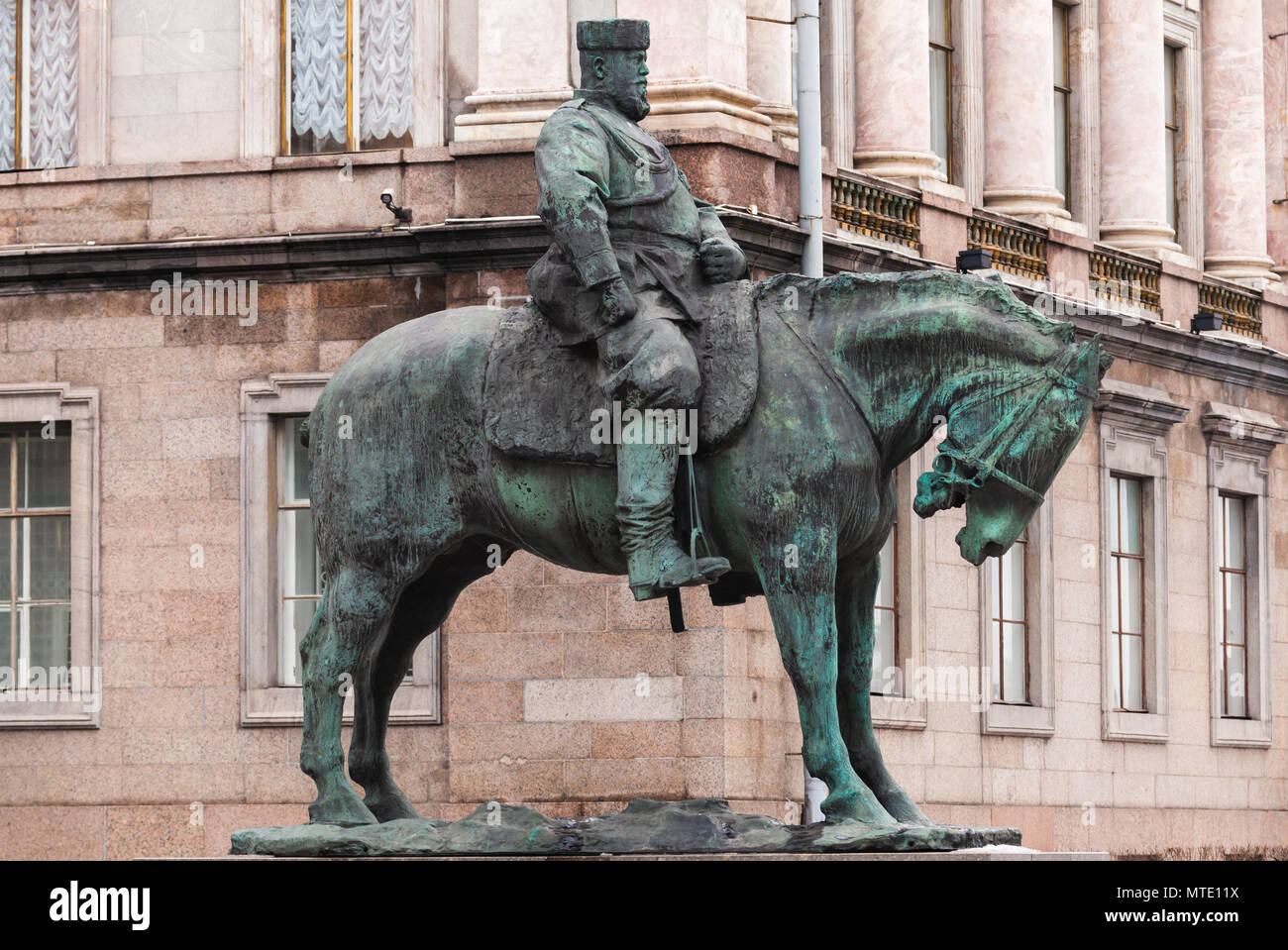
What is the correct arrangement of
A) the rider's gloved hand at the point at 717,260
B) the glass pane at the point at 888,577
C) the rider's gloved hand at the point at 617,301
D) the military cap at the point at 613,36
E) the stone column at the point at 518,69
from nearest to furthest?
the rider's gloved hand at the point at 617,301
the rider's gloved hand at the point at 717,260
the military cap at the point at 613,36
the stone column at the point at 518,69
the glass pane at the point at 888,577

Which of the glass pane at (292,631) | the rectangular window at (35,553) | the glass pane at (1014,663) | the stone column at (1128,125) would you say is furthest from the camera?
the stone column at (1128,125)

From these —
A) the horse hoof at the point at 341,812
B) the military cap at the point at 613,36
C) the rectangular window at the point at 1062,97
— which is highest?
the rectangular window at the point at 1062,97

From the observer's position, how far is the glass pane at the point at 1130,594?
1318 inches

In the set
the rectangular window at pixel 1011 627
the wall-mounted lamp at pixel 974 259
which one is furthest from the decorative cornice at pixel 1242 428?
the wall-mounted lamp at pixel 974 259

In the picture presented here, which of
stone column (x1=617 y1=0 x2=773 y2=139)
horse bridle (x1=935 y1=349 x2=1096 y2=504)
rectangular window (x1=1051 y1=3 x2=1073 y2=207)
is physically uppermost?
rectangular window (x1=1051 y1=3 x2=1073 y2=207)

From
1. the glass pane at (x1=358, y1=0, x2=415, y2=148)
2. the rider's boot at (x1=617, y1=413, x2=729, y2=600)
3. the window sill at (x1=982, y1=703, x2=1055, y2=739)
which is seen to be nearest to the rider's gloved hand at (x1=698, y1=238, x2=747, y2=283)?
the rider's boot at (x1=617, y1=413, x2=729, y2=600)

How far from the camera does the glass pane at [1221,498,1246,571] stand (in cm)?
3562

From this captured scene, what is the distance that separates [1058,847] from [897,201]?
21.6 feet

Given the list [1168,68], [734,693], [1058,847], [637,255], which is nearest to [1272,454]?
[1168,68]

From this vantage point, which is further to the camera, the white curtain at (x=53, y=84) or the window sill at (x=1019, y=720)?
the window sill at (x=1019, y=720)

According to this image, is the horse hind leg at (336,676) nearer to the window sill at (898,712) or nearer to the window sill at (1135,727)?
the window sill at (898,712)

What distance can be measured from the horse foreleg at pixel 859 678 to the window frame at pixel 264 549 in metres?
13.2

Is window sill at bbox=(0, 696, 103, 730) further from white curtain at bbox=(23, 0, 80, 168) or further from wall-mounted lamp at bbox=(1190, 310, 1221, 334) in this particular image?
wall-mounted lamp at bbox=(1190, 310, 1221, 334)

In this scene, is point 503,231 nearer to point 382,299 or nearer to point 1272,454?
point 382,299
